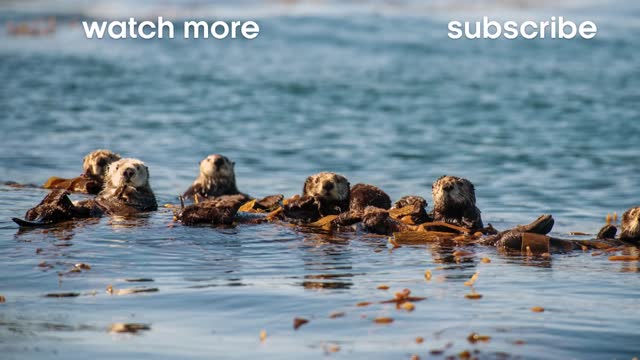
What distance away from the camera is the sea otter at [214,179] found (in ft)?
40.0

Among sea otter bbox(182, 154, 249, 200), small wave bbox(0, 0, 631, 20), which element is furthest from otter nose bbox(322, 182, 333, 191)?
small wave bbox(0, 0, 631, 20)

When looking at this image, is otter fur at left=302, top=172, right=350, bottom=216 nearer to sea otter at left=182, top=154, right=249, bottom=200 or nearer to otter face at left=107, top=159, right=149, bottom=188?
otter face at left=107, top=159, right=149, bottom=188

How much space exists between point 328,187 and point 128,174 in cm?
204

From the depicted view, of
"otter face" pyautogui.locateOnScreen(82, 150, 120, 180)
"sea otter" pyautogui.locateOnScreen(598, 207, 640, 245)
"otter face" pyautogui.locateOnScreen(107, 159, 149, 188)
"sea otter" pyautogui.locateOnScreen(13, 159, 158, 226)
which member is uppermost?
"otter face" pyautogui.locateOnScreen(82, 150, 120, 180)

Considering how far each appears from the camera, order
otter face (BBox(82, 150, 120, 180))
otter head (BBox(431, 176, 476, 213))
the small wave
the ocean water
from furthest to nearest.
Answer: the small wave < otter face (BBox(82, 150, 120, 180)) < otter head (BBox(431, 176, 476, 213)) < the ocean water

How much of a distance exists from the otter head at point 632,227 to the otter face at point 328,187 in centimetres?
260

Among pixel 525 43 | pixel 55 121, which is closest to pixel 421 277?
pixel 55 121

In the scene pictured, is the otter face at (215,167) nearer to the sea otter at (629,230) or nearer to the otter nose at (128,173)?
the otter nose at (128,173)

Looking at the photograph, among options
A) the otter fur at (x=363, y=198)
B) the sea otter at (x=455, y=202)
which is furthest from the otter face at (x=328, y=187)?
the sea otter at (x=455, y=202)

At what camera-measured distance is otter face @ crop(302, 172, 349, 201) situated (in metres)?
10.4

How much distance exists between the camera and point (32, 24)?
4219 cm

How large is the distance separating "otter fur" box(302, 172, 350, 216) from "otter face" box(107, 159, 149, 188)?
169 centimetres

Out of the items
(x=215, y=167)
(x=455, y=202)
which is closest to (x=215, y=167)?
(x=215, y=167)

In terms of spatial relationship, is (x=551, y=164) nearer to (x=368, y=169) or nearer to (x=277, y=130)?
(x=368, y=169)
